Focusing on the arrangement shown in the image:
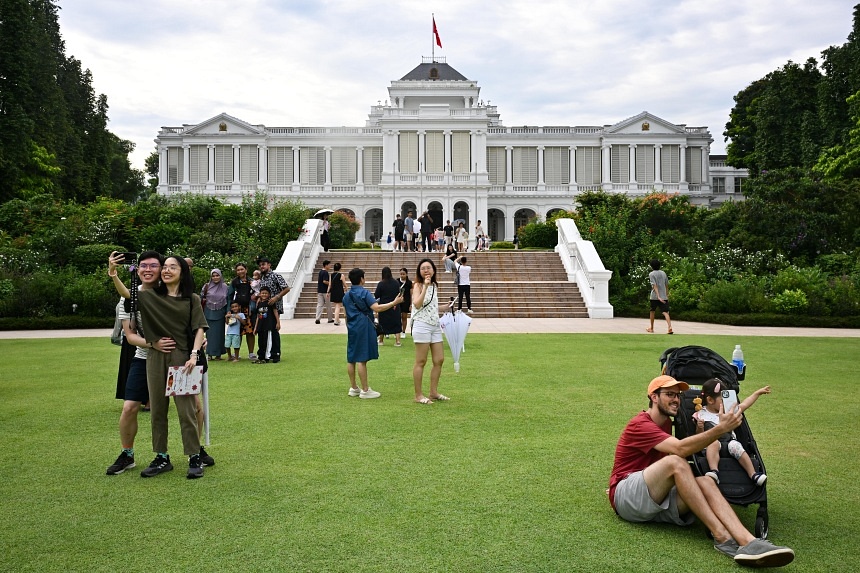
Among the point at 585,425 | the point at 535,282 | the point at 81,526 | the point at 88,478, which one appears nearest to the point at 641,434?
the point at 585,425

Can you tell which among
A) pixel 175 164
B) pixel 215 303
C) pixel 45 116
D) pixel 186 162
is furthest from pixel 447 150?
pixel 215 303

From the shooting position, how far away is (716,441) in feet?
14.6

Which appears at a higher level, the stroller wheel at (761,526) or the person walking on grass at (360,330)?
the person walking on grass at (360,330)

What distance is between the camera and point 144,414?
808cm

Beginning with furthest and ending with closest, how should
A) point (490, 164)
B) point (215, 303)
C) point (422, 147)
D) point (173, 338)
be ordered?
1. point (490, 164)
2. point (422, 147)
3. point (215, 303)
4. point (173, 338)

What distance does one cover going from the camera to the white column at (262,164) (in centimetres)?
6084

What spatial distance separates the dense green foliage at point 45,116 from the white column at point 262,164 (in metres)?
12.7

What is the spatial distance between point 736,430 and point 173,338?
3951 mm

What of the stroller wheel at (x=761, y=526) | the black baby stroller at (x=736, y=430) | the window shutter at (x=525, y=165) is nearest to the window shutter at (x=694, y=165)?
the window shutter at (x=525, y=165)

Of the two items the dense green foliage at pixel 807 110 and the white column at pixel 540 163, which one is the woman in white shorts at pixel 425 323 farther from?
the white column at pixel 540 163

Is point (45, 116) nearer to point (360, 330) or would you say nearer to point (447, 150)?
point (447, 150)

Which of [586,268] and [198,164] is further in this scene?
[198,164]

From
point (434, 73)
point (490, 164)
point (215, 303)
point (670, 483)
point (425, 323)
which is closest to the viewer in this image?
→ point (670, 483)

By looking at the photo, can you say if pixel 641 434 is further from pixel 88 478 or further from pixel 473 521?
pixel 88 478
